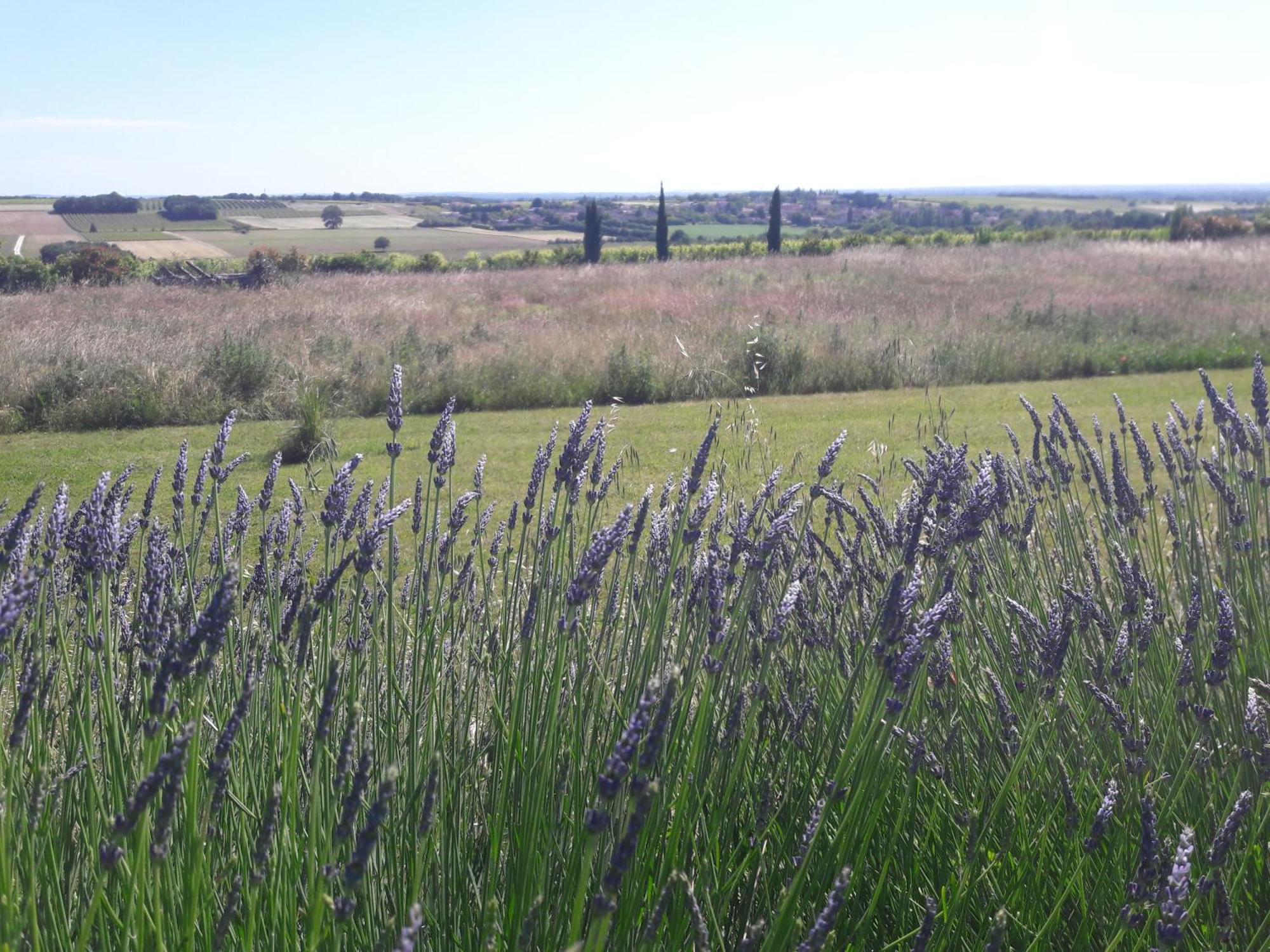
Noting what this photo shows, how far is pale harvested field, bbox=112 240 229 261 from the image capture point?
3689cm

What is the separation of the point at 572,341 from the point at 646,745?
13496mm

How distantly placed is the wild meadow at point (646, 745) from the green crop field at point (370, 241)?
40.8 meters

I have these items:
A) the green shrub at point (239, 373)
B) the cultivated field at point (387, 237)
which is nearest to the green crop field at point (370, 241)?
the cultivated field at point (387, 237)

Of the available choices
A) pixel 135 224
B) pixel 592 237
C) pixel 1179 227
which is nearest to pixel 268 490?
pixel 592 237

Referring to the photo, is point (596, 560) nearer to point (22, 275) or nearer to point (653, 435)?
point (653, 435)

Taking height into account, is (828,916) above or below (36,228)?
below

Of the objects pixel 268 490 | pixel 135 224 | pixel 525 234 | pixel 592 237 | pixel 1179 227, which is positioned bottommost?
pixel 268 490

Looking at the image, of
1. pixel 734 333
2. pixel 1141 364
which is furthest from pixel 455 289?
pixel 1141 364

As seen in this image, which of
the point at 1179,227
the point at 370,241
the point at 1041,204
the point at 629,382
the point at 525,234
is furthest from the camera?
the point at 1041,204

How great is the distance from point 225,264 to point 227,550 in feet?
123

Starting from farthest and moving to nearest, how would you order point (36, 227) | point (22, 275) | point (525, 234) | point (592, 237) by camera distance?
point (525, 234), point (36, 227), point (592, 237), point (22, 275)

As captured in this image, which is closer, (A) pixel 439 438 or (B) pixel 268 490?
(A) pixel 439 438

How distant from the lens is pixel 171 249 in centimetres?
4103

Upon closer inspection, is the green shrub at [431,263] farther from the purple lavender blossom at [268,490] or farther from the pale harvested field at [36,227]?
the purple lavender blossom at [268,490]
